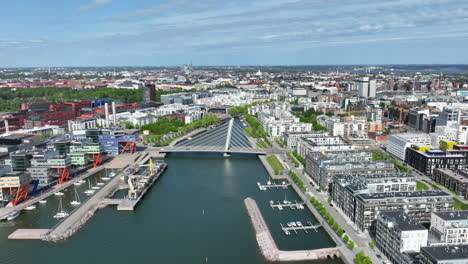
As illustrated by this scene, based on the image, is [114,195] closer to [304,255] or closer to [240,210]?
[240,210]

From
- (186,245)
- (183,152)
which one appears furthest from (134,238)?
(183,152)

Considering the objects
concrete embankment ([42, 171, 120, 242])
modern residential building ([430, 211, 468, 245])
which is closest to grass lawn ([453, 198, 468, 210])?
modern residential building ([430, 211, 468, 245])

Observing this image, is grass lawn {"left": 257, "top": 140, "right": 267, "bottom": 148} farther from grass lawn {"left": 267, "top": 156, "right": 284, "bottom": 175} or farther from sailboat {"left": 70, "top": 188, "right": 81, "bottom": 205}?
sailboat {"left": 70, "top": 188, "right": 81, "bottom": 205}

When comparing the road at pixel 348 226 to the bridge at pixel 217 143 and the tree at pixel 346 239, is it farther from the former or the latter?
the bridge at pixel 217 143

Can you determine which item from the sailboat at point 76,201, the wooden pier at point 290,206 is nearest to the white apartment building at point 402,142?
the wooden pier at point 290,206

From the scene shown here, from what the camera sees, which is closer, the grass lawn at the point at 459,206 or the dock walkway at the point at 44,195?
the grass lawn at the point at 459,206

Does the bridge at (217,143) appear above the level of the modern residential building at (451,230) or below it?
below
